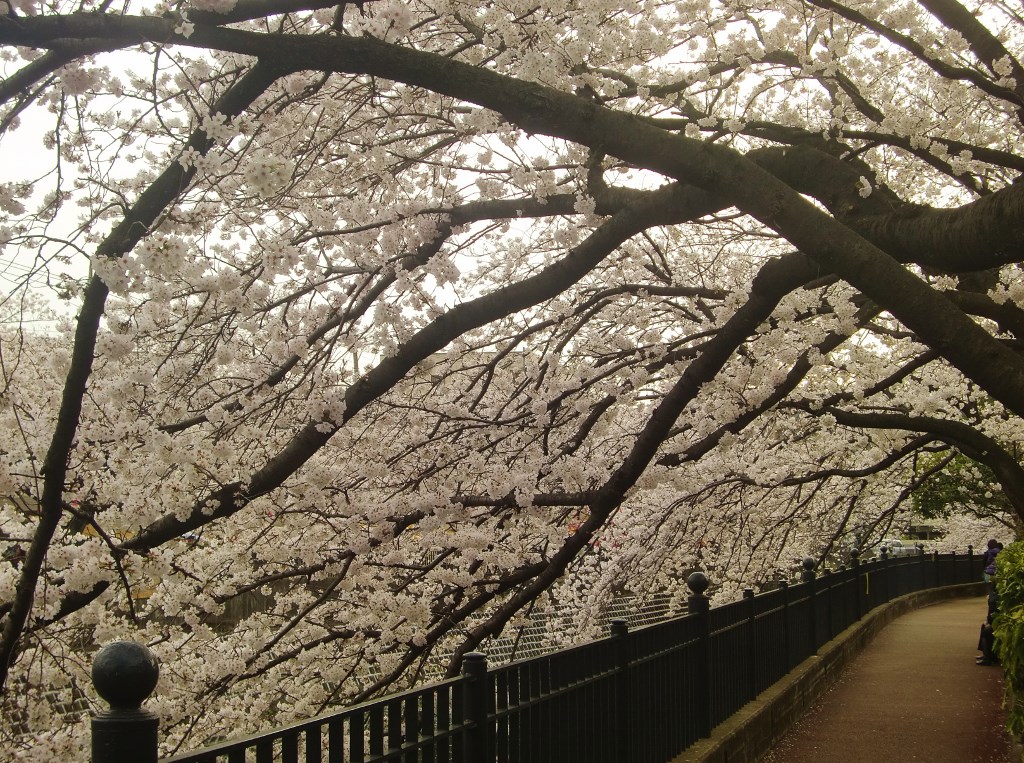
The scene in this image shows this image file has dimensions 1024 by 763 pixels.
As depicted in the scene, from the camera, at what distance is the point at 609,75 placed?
24.2ft

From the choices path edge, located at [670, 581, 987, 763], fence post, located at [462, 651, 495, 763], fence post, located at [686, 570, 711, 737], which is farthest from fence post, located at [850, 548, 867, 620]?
fence post, located at [462, 651, 495, 763]

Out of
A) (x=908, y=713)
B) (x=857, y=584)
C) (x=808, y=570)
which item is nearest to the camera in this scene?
(x=908, y=713)

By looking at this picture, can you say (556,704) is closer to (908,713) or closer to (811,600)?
(908,713)

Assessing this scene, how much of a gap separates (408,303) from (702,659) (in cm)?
343

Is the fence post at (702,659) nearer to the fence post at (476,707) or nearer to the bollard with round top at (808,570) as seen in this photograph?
the fence post at (476,707)

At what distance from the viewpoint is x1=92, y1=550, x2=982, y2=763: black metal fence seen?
7.63ft

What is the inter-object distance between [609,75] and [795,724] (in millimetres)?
6672

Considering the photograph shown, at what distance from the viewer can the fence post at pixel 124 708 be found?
226 cm

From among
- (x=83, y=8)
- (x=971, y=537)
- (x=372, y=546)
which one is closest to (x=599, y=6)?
(x=83, y=8)

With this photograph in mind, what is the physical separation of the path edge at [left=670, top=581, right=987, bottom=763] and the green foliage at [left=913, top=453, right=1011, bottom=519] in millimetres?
9053

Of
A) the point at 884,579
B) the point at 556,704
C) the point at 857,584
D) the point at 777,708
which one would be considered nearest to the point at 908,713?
the point at 777,708

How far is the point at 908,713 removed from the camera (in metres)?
10.5

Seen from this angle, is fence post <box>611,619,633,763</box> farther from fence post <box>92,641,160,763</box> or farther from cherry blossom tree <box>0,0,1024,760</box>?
fence post <box>92,641,160,763</box>

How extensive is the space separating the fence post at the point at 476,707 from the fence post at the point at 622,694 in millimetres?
1743
